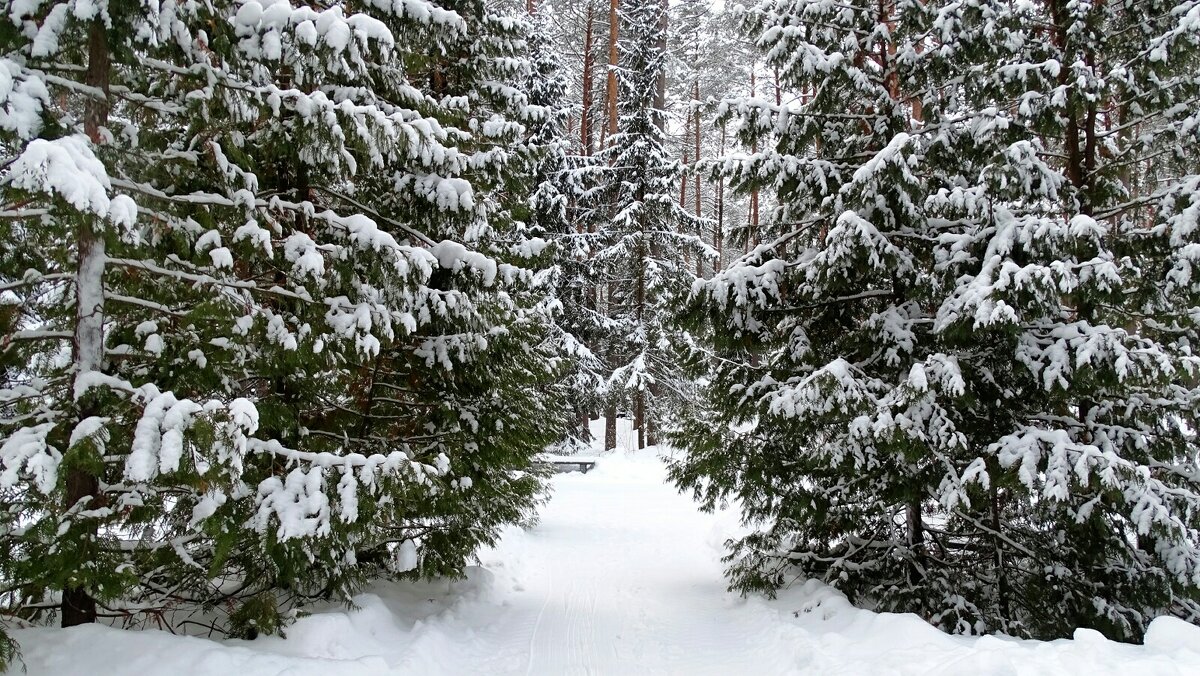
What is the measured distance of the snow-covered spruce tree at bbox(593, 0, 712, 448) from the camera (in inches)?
791

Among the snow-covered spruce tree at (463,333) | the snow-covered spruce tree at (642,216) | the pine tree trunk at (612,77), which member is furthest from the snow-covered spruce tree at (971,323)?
the pine tree trunk at (612,77)

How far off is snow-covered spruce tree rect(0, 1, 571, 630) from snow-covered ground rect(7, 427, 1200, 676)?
46cm

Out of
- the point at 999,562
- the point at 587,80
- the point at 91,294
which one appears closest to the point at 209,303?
the point at 91,294

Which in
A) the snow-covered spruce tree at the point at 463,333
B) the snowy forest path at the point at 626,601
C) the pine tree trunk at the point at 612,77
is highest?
the pine tree trunk at the point at 612,77

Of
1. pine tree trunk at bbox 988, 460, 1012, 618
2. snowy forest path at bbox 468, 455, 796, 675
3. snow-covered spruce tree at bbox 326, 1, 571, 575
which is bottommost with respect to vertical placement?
snowy forest path at bbox 468, 455, 796, 675

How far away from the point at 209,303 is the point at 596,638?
5139 mm

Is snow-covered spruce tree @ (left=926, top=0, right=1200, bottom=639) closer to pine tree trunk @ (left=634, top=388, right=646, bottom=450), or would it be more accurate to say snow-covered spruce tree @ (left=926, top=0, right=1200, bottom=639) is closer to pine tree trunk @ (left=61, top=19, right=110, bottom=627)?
pine tree trunk @ (left=61, top=19, right=110, bottom=627)

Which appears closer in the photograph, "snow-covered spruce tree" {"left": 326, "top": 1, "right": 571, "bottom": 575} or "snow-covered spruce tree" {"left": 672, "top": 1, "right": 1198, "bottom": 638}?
"snow-covered spruce tree" {"left": 672, "top": 1, "right": 1198, "bottom": 638}

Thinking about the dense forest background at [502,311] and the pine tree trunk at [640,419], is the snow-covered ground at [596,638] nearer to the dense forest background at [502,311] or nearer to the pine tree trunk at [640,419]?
the dense forest background at [502,311]

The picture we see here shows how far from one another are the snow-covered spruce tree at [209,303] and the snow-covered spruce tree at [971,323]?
3312 millimetres

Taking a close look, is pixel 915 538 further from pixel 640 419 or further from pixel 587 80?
pixel 587 80

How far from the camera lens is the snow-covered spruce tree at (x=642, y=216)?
20.1 meters

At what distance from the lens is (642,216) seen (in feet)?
66.6

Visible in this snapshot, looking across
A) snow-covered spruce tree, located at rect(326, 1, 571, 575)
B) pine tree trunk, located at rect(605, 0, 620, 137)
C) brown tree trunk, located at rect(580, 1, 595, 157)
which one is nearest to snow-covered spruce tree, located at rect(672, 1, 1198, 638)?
snow-covered spruce tree, located at rect(326, 1, 571, 575)
